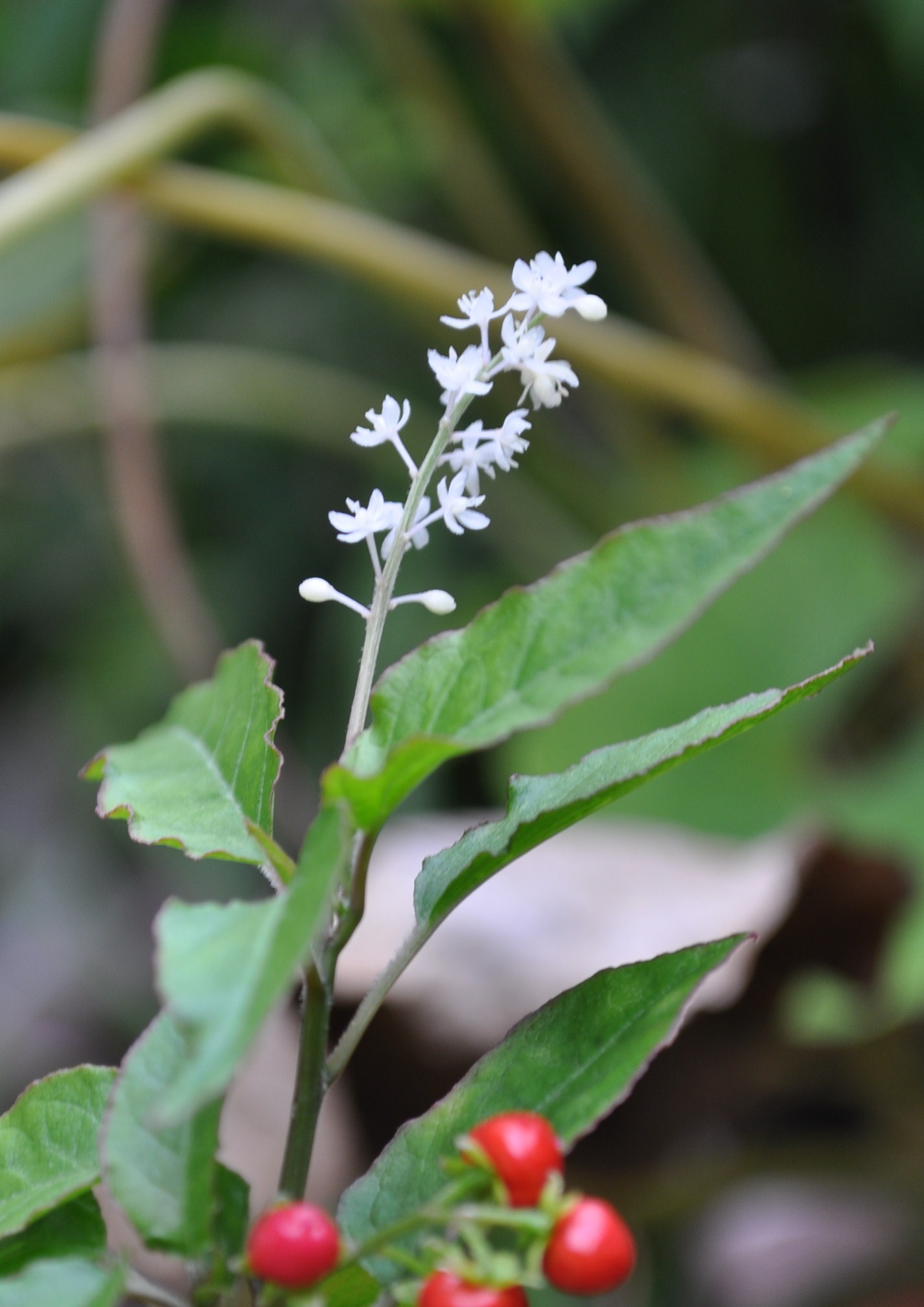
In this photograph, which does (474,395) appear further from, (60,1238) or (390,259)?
(390,259)

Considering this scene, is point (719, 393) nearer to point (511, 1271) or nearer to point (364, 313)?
point (364, 313)

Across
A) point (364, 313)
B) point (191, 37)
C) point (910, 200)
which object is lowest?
point (910, 200)

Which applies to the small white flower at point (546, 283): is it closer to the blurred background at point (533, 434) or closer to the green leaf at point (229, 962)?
the green leaf at point (229, 962)

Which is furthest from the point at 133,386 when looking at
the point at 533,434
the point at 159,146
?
the point at 533,434

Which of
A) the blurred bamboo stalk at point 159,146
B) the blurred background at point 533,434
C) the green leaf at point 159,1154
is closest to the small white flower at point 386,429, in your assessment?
the green leaf at point 159,1154

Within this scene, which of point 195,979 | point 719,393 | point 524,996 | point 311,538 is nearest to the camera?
point 195,979

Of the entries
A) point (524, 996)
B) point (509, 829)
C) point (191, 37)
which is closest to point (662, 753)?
point (509, 829)

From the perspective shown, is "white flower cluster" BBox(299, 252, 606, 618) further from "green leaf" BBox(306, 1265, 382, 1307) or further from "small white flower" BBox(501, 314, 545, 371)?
"green leaf" BBox(306, 1265, 382, 1307)
